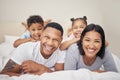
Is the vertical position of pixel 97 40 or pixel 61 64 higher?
pixel 97 40

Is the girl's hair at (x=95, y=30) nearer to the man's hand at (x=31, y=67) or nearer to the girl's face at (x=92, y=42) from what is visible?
the girl's face at (x=92, y=42)

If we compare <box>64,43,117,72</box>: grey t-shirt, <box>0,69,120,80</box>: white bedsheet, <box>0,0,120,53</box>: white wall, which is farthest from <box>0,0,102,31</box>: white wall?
<box>0,69,120,80</box>: white bedsheet

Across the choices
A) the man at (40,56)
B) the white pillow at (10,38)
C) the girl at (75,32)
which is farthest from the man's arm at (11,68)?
the girl at (75,32)

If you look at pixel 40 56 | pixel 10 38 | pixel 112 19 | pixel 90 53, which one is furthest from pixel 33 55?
pixel 112 19

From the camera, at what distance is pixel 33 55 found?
84cm

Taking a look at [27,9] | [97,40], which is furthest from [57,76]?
[27,9]

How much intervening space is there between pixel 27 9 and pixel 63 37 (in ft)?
0.65

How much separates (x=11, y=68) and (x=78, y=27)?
1.06 ft

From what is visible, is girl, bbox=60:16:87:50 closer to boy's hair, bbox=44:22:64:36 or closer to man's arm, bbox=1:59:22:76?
boy's hair, bbox=44:22:64:36

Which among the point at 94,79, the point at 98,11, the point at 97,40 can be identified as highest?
the point at 98,11

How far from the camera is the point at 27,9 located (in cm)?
87

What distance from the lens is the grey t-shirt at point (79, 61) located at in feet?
2.74

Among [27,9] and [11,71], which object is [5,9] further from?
[11,71]

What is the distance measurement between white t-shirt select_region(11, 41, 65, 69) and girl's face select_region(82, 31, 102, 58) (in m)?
0.11
